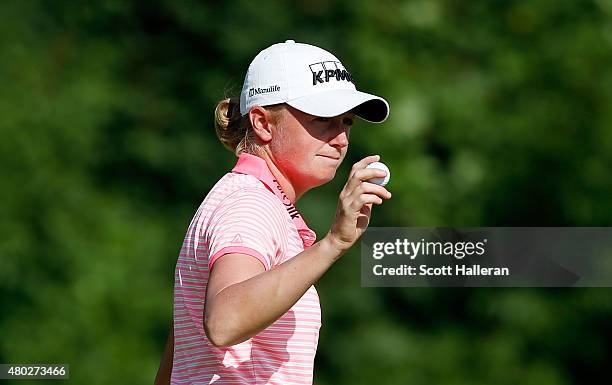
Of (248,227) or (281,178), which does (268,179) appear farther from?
(248,227)

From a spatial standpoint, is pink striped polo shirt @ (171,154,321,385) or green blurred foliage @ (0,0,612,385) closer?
pink striped polo shirt @ (171,154,321,385)

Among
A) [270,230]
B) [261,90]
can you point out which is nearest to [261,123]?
[261,90]

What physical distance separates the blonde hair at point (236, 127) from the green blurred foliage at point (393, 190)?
4.59 m

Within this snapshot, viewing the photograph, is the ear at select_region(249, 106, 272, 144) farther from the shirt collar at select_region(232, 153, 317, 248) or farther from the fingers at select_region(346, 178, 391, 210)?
the fingers at select_region(346, 178, 391, 210)

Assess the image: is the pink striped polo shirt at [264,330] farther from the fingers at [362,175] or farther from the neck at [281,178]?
the fingers at [362,175]

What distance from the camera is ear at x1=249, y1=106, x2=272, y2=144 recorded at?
221 centimetres

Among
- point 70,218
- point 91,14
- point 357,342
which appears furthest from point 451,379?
point 91,14

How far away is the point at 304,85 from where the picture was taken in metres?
2.18

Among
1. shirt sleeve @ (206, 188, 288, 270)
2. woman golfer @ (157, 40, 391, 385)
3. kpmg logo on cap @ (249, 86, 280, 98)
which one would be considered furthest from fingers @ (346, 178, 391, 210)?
kpmg logo on cap @ (249, 86, 280, 98)

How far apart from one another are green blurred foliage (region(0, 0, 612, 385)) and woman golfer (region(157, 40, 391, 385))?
475 centimetres

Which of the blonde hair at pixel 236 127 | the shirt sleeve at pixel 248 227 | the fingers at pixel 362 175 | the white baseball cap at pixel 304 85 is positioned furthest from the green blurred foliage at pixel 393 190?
the fingers at pixel 362 175

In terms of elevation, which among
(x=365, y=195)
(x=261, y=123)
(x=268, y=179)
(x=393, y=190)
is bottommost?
(x=365, y=195)

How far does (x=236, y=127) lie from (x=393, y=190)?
4814mm

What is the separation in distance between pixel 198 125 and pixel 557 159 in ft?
8.07
